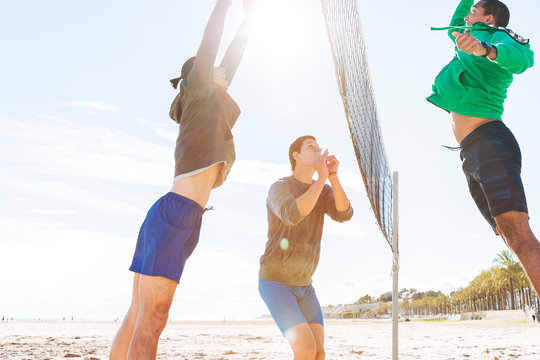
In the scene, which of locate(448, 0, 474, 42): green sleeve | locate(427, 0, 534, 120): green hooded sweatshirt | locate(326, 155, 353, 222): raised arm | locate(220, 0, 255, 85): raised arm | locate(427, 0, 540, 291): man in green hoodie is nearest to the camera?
locate(427, 0, 540, 291): man in green hoodie

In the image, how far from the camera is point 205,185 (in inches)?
84.5

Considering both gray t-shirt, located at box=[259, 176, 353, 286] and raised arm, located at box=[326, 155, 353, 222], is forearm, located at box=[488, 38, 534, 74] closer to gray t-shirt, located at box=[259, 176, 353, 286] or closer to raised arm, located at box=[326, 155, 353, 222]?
raised arm, located at box=[326, 155, 353, 222]

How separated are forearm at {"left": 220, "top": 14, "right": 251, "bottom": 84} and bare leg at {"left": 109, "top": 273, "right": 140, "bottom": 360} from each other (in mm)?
1277

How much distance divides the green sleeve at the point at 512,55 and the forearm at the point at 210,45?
135 cm

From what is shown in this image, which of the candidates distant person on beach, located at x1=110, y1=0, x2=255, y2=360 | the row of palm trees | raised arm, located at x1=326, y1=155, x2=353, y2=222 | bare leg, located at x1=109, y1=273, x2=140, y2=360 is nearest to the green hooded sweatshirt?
raised arm, located at x1=326, y1=155, x2=353, y2=222

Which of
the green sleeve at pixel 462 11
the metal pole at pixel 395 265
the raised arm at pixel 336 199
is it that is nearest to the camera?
the raised arm at pixel 336 199

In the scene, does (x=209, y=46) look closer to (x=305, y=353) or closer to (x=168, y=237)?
(x=168, y=237)

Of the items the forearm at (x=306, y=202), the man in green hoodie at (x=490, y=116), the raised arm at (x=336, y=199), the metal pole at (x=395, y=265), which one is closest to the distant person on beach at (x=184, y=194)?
the forearm at (x=306, y=202)

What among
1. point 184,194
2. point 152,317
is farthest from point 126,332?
point 184,194

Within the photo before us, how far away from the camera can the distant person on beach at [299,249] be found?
9.05ft

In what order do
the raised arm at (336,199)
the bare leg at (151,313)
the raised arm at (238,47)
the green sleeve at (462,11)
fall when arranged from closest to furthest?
the bare leg at (151,313)
the raised arm at (238,47)
the raised arm at (336,199)
the green sleeve at (462,11)

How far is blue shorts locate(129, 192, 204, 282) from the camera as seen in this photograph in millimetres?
1915

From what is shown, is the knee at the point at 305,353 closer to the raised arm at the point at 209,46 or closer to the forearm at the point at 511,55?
the raised arm at the point at 209,46

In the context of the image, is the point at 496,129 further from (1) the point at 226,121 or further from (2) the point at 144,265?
(2) the point at 144,265
